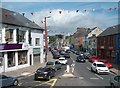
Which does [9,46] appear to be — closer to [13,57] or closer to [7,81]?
[13,57]

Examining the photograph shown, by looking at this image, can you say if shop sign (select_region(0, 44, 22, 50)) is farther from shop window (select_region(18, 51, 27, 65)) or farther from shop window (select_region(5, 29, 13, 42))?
shop window (select_region(18, 51, 27, 65))

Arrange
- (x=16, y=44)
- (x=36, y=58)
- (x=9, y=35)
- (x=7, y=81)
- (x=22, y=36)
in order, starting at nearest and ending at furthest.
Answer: (x=7, y=81), (x=9, y=35), (x=16, y=44), (x=22, y=36), (x=36, y=58)

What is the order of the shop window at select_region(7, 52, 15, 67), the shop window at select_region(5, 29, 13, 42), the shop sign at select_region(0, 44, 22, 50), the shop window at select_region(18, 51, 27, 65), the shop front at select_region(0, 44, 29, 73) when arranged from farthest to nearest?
the shop window at select_region(18, 51, 27, 65) → the shop window at select_region(7, 52, 15, 67) → the shop window at select_region(5, 29, 13, 42) → the shop front at select_region(0, 44, 29, 73) → the shop sign at select_region(0, 44, 22, 50)

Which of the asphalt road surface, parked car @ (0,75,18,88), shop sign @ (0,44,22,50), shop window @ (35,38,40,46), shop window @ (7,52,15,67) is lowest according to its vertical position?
the asphalt road surface

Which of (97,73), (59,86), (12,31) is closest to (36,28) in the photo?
(12,31)

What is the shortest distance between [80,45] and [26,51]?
3099 inches

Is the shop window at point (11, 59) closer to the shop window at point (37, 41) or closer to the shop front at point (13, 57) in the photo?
the shop front at point (13, 57)

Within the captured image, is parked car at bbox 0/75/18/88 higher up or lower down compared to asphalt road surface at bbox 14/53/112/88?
higher up

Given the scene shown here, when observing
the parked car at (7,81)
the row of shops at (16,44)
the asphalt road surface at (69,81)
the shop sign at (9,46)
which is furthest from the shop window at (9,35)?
the parked car at (7,81)

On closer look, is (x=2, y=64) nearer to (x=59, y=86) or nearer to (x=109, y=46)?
(x=59, y=86)

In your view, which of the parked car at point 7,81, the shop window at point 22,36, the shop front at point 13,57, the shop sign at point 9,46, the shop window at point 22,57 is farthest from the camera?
the shop window at point 22,36

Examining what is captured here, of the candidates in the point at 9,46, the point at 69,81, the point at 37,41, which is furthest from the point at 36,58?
the point at 69,81

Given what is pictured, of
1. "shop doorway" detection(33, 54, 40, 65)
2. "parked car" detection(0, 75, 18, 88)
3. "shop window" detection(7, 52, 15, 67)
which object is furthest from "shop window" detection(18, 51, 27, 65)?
"parked car" detection(0, 75, 18, 88)

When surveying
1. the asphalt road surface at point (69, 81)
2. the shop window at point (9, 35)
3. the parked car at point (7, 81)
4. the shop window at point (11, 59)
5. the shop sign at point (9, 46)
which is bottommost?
the asphalt road surface at point (69, 81)
